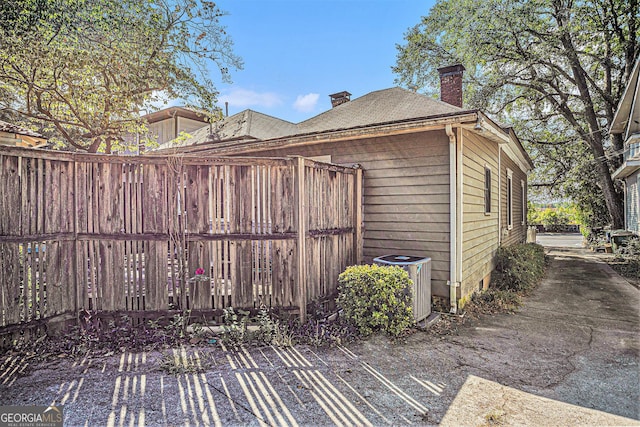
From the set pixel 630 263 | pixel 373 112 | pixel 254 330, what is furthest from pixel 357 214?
pixel 630 263

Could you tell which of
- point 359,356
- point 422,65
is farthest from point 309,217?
point 422,65

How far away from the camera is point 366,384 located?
10.6 feet

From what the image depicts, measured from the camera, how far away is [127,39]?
754cm

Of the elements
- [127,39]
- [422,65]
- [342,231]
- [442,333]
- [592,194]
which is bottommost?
[442,333]

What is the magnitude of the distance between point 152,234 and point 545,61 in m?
15.9

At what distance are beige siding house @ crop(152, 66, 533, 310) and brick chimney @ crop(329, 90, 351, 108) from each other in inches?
90.6

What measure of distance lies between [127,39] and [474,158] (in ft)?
24.6

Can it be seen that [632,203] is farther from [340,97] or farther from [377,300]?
[377,300]

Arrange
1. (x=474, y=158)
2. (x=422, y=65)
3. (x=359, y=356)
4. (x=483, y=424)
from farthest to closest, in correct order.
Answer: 1. (x=422, y=65)
2. (x=474, y=158)
3. (x=359, y=356)
4. (x=483, y=424)

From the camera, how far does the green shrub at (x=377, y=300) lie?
4.33 meters

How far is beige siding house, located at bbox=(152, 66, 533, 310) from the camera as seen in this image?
5273mm

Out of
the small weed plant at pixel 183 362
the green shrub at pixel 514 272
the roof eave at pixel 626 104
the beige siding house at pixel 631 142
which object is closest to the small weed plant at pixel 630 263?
the beige siding house at pixel 631 142

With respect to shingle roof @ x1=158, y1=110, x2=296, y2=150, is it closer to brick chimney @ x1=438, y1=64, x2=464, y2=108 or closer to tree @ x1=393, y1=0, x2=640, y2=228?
brick chimney @ x1=438, y1=64, x2=464, y2=108

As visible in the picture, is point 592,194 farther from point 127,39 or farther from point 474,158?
point 127,39
